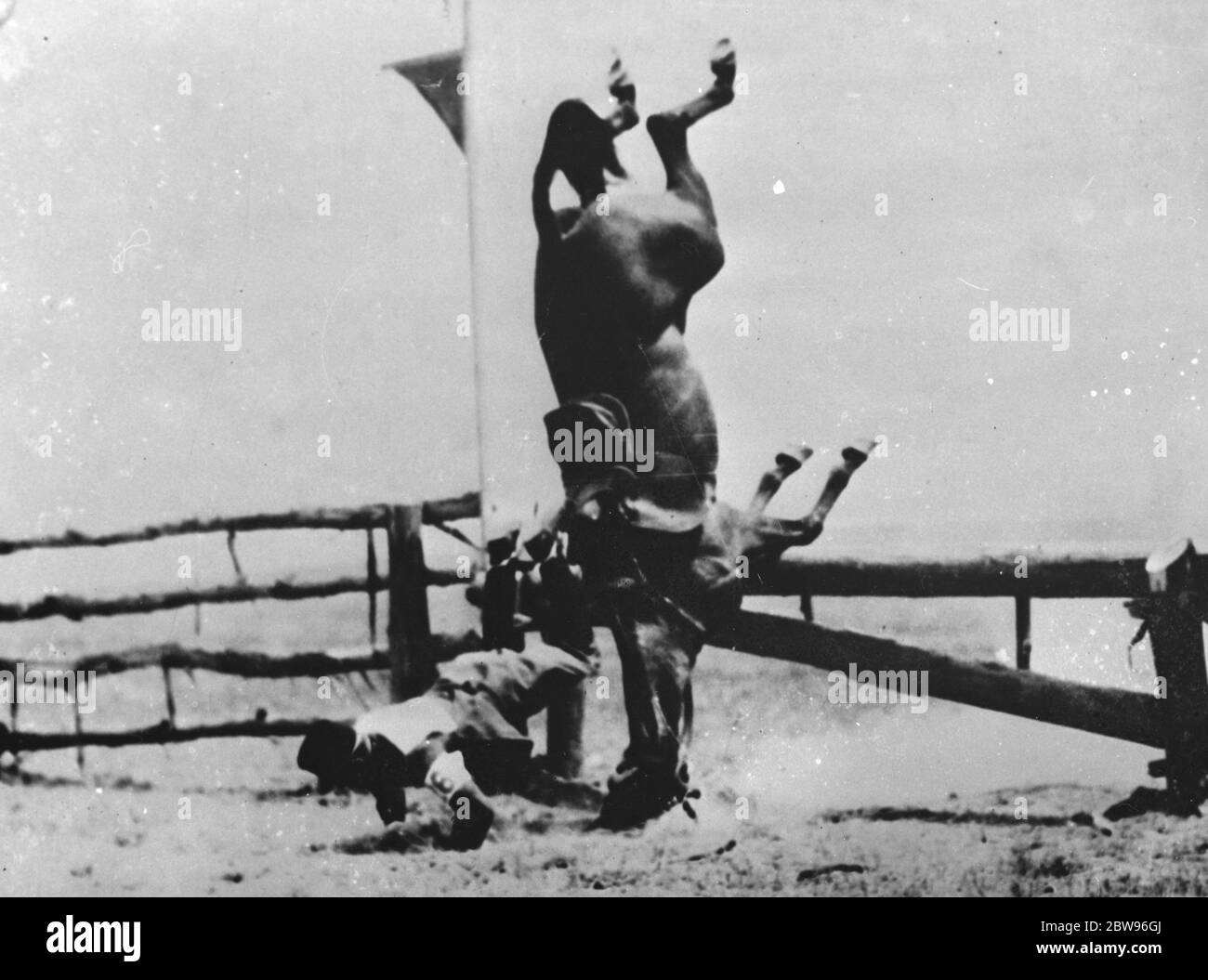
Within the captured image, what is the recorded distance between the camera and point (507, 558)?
4148 mm

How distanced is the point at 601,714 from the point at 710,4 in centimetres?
248

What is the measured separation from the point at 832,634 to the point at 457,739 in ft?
4.37

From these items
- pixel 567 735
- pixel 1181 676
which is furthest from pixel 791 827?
pixel 1181 676

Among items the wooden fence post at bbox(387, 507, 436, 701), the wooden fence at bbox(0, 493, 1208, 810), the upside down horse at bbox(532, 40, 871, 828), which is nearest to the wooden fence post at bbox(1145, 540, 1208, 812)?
the wooden fence at bbox(0, 493, 1208, 810)

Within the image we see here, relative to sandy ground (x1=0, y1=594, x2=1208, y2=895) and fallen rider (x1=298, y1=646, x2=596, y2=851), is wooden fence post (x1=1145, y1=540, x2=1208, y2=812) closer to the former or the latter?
sandy ground (x1=0, y1=594, x2=1208, y2=895)

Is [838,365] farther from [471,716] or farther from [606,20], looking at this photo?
[471,716]

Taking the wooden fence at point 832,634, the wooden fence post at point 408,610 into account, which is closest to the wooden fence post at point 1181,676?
the wooden fence at point 832,634

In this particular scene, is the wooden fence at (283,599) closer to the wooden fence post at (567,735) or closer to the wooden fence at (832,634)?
the wooden fence at (832,634)

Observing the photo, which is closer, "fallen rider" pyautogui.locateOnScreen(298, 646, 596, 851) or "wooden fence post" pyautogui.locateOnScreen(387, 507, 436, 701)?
"fallen rider" pyautogui.locateOnScreen(298, 646, 596, 851)

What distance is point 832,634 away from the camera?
4.11 m

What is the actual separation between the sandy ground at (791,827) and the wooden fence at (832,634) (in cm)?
9

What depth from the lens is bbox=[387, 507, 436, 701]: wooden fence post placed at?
163 inches

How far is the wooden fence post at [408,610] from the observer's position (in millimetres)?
4141
